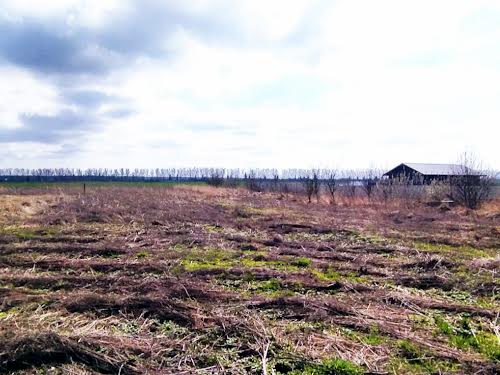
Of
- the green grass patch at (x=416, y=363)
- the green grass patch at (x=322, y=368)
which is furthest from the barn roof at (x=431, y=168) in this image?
the green grass patch at (x=322, y=368)

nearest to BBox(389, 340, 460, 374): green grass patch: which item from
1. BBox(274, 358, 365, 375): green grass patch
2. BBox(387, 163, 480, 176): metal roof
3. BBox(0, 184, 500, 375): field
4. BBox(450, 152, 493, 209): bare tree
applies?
BBox(0, 184, 500, 375): field

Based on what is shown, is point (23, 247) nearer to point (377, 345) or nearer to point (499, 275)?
point (377, 345)

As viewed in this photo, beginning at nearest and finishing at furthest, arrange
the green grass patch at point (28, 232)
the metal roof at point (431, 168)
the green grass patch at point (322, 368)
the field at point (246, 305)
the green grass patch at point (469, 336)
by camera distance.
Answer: the green grass patch at point (322, 368) < the field at point (246, 305) < the green grass patch at point (469, 336) < the green grass patch at point (28, 232) < the metal roof at point (431, 168)

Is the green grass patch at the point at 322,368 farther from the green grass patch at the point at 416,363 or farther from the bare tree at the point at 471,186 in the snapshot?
the bare tree at the point at 471,186

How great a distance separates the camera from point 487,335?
3947mm

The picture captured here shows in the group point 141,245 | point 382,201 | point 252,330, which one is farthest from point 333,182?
point 252,330

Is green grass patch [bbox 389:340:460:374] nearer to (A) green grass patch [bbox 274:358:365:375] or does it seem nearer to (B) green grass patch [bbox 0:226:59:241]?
(A) green grass patch [bbox 274:358:365:375]

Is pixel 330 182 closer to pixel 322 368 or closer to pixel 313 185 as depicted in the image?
pixel 313 185

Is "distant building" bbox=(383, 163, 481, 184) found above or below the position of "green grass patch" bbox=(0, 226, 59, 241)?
above

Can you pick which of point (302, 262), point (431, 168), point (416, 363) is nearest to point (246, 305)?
point (416, 363)

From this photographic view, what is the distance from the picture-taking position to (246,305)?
4664 mm

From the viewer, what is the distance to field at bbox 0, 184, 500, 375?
3354 millimetres

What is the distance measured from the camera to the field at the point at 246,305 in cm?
335

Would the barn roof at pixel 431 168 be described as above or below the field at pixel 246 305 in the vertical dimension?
above
